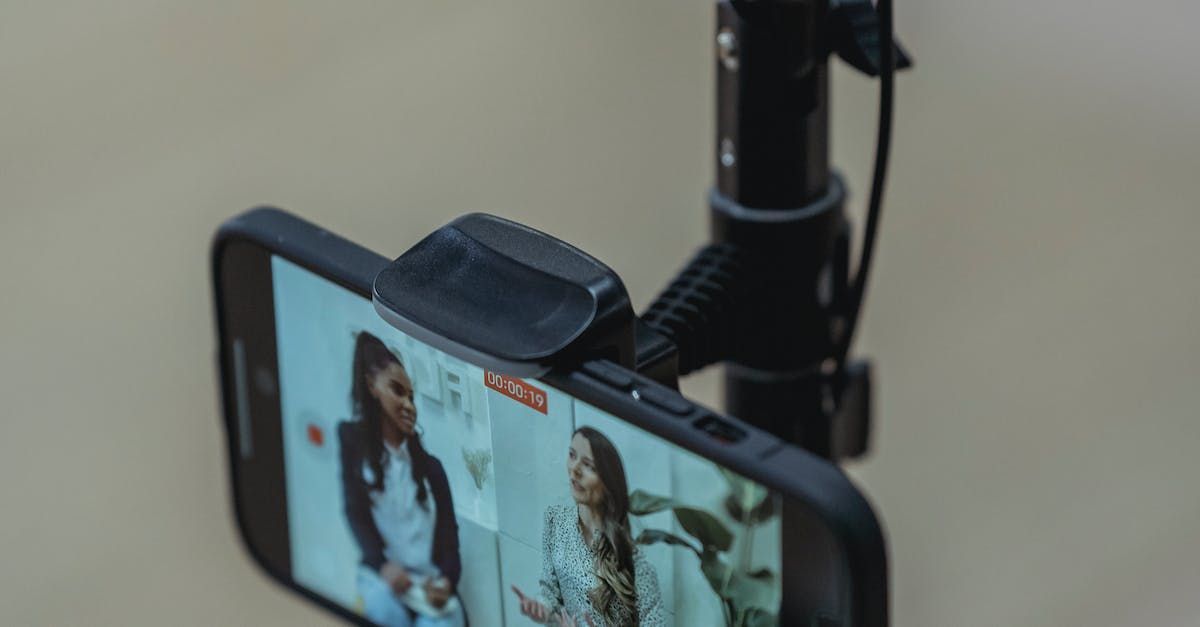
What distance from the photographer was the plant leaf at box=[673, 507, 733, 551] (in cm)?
49

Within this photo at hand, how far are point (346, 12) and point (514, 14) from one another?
3.9 inches

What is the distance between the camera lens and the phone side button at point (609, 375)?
19.3 inches

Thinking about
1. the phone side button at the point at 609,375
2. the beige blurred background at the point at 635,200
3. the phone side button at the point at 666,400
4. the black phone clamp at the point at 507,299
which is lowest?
the beige blurred background at the point at 635,200

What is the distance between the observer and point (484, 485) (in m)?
0.55

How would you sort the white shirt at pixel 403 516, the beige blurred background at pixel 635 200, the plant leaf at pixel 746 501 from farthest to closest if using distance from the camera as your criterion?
the beige blurred background at pixel 635 200
the white shirt at pixel 403 516
the plant leaf at pixel 746 501

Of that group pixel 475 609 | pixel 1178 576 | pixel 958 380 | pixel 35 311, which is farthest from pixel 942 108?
pixel 475 609

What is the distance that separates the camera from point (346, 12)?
Result: 119cm

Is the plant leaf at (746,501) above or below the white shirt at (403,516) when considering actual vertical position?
above

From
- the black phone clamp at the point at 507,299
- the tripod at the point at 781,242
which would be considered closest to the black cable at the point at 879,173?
the tripod at the point at 781,242

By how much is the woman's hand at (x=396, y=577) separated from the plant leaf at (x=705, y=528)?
0.46 ft

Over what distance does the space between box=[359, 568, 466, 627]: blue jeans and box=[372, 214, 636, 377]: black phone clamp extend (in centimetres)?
13

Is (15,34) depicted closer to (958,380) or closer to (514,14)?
(514,14)

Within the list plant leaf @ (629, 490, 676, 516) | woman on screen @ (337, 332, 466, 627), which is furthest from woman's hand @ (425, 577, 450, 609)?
plant leaf @ (629, 490, 676, 516)

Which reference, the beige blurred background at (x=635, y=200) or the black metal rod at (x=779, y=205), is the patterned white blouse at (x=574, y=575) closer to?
the black metal rod at (x=779, y=205)
